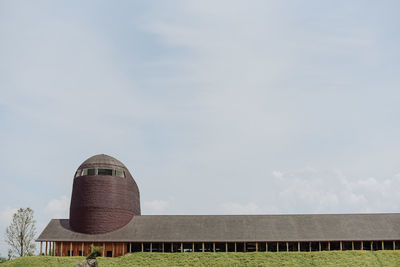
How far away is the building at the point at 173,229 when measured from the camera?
199 feet

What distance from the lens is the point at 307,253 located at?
58062mm

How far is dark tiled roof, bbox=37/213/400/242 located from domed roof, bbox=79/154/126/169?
7.82 m

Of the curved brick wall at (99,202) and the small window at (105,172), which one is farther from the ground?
the small window at (105,172)

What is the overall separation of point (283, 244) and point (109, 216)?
21981mm

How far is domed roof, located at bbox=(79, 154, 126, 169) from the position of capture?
64.4 meters

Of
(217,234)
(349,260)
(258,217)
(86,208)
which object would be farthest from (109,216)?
(349,260)

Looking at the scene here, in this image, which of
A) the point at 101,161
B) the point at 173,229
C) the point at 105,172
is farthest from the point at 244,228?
the point at 101,161

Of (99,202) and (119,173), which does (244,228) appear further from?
(99,202)

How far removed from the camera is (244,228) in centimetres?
6294

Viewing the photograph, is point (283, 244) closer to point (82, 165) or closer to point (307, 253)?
point (307, 253)

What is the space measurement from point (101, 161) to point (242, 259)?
2199 centimetres

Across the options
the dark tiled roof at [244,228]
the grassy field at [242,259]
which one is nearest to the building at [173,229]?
the dark tiled roof at [244,228]

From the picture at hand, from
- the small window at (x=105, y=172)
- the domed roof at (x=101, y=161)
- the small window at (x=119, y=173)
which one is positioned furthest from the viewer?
the small window at (x=119, y=173)

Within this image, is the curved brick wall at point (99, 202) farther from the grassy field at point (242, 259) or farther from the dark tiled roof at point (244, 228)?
the grassy field at point (242, 259)
